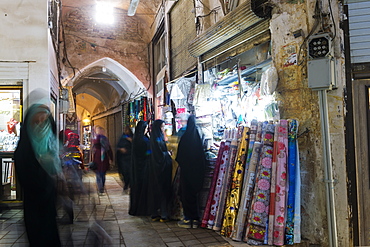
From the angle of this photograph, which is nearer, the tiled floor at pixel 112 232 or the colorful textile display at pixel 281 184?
the colorful textile display at pixel 281 184

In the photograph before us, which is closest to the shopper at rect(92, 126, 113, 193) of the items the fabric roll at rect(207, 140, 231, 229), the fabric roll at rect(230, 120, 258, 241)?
the fabric roll at rect(207, 140, 231, 229)

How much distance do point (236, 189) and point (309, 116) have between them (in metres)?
1.29

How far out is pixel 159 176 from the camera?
5090 millimetres

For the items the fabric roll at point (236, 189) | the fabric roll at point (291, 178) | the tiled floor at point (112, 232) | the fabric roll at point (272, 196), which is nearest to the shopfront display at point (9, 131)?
the tiled floor at point (112, 232)

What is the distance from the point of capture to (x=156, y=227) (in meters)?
4.78

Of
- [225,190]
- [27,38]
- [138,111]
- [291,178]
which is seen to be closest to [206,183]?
[225,190]

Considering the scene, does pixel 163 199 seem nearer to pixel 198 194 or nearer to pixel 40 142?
pixel 198 194

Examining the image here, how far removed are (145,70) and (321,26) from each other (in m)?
9.58

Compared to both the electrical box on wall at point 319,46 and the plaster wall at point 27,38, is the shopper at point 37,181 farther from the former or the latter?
the plaster wall at point 27,38

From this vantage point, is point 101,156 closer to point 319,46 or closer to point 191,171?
point 191,171

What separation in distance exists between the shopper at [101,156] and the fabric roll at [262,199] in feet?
14.4

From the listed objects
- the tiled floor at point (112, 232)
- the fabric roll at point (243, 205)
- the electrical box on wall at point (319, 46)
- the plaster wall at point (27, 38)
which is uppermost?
the plaster wall at point (27, 38)

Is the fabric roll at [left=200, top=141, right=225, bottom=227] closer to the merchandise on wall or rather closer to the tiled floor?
the tiled floor

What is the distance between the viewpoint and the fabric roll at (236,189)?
13.4 ft
